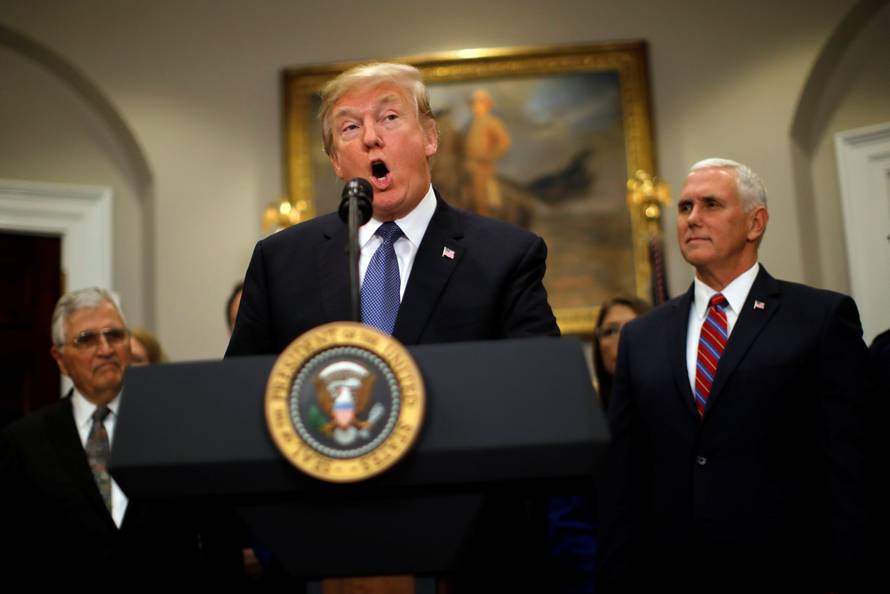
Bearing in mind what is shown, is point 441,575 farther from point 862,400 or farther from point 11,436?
point 11,436

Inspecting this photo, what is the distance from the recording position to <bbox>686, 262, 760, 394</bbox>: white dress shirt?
12.1ft

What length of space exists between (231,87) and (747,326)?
4795 mm

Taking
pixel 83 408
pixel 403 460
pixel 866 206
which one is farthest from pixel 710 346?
pixel 866 206

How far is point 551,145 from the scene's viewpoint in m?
7.26

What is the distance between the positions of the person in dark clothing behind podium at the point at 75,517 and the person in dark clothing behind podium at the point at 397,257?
1860 millimetres

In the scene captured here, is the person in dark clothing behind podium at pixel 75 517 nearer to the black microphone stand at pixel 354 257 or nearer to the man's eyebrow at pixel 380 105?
the man's eyebrow at pixel 380 105

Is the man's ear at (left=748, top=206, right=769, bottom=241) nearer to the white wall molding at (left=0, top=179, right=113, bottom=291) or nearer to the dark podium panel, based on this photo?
the dark podium panel

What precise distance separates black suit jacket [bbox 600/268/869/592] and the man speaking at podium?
152cm

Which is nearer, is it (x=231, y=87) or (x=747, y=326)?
(x=747, y=326)

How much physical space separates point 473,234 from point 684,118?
17.3ft

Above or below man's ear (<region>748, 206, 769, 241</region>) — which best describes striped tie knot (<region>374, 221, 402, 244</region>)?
below

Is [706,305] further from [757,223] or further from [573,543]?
[573,543]

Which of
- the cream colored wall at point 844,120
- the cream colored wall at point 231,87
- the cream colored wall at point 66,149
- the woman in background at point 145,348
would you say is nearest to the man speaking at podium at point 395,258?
the woman in background at point 145,348

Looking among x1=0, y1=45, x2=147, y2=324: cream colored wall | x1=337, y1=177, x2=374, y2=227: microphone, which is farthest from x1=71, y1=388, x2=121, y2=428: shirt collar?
x1=337, y1=177, x2=374, y2=227: microphone
